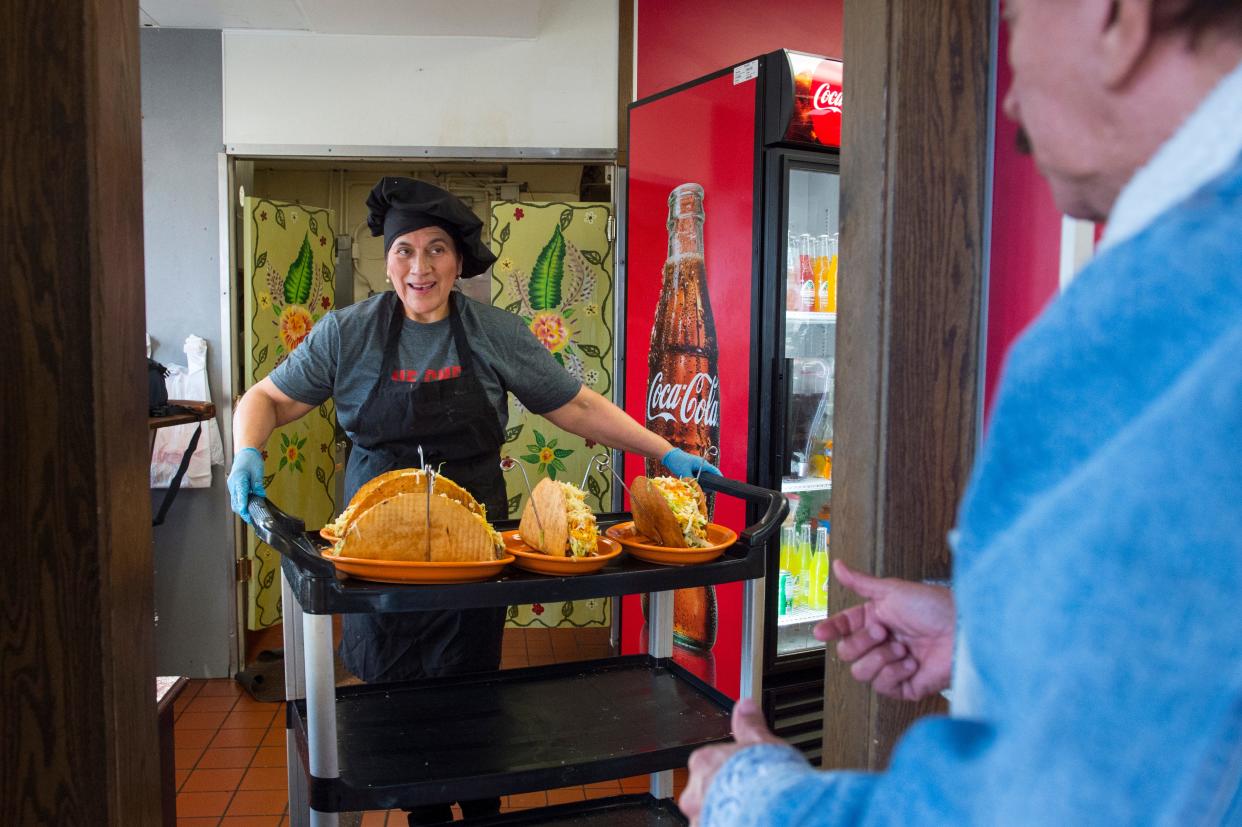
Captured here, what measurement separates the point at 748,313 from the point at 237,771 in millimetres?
2686

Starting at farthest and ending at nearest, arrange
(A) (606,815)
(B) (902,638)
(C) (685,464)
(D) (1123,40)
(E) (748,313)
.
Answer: (E) (748,313)
(C) (685,464)
(A) (606,815)
(B) (902,638)
(D) (1123,40)

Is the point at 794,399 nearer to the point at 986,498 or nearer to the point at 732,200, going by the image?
the point at 732,200

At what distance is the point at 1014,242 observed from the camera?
141cm

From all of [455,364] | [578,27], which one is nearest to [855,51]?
[455,364]

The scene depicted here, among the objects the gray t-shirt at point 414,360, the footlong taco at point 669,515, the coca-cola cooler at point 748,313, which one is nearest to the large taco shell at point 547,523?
the footlong taco at point 669,515

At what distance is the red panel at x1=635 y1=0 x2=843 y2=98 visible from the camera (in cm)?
453

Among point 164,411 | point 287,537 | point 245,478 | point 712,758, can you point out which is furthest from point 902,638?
point 164,411

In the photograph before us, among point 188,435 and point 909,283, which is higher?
point 909,283

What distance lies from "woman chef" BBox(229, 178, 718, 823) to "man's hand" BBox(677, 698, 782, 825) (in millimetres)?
1849

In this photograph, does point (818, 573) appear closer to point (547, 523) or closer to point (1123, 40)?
point (547, 523)

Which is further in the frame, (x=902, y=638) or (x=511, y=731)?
(x=511, y=731)

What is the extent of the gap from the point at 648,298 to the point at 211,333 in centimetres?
210

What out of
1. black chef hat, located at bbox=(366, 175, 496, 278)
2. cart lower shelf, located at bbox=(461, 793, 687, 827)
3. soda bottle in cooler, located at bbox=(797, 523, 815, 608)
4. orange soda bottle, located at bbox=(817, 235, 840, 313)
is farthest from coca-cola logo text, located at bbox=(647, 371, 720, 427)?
cart lower shelf, located at bbox=(461, 793, 687, 827)

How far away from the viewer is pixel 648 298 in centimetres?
438
